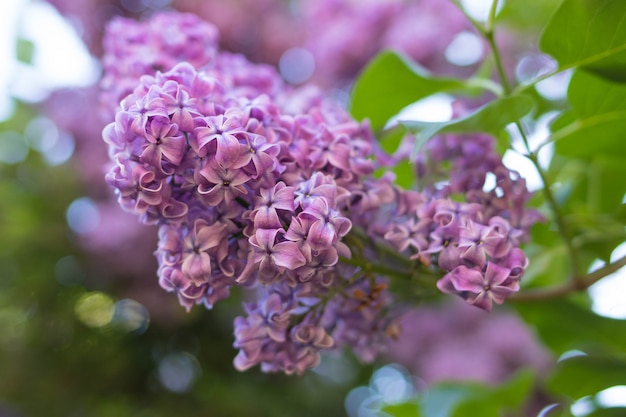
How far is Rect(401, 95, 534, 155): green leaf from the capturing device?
1.32 ft

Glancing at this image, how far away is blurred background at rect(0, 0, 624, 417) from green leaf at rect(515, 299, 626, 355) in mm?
363

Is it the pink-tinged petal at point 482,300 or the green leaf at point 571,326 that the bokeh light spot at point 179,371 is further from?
the pink-tinged petal at point 482,300

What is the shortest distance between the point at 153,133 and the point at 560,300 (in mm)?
379

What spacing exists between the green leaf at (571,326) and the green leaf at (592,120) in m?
0.14

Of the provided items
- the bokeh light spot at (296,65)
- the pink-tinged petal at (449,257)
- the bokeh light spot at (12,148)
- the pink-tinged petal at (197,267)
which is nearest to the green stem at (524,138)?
the pink-tinged petal at (449,257)

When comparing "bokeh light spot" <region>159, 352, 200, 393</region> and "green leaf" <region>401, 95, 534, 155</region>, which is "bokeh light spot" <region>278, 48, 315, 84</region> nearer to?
"bokeh light spot" <region>159, 352, 200, 393</region>

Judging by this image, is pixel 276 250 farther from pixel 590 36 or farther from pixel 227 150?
pixel 590 36

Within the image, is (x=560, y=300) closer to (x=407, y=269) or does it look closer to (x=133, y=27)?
(x=407, y=269)

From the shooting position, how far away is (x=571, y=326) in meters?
0.58

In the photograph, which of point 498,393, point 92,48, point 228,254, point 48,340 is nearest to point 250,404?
point 48,340

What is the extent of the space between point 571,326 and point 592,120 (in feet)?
0.64

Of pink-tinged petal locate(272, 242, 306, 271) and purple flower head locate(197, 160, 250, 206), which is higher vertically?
purple flower head locate(197, 160, 250, 206)

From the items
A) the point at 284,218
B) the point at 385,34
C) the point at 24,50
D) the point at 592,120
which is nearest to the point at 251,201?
Answer: the point at 284,218

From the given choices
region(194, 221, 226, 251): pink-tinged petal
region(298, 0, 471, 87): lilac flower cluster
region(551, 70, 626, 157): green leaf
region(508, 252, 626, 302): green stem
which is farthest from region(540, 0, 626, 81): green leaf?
region(298, 0, 471, 87): lilac flower cluster
